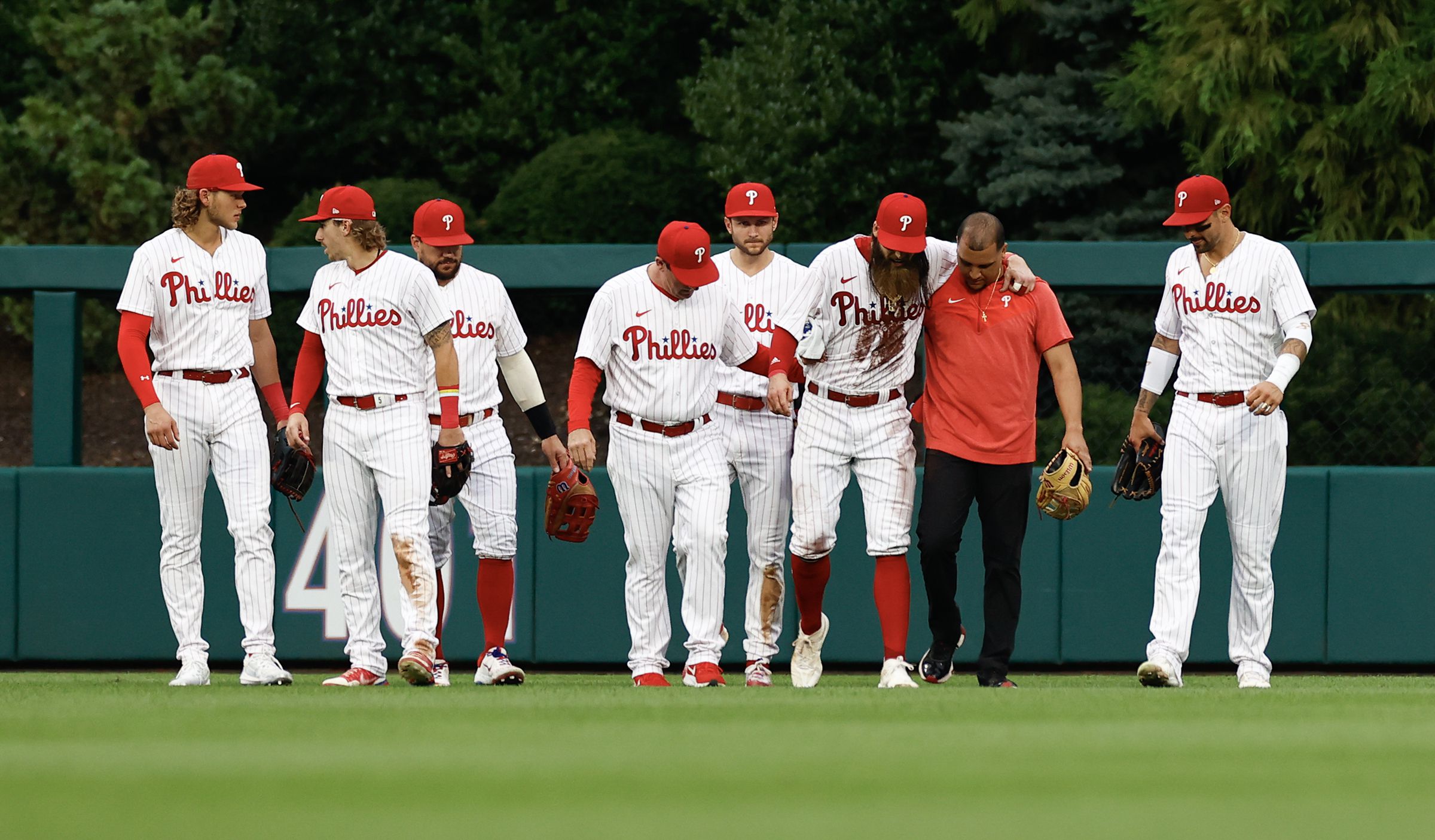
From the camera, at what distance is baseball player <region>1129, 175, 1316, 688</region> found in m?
6.90

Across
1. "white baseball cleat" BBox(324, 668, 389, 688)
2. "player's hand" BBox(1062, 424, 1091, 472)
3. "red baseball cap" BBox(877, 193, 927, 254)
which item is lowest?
"white baseball cleat" BBox(324, 668, 389, 688)

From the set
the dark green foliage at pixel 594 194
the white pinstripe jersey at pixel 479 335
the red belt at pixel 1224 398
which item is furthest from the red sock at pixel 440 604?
the dark green foliage at pixel 594 194

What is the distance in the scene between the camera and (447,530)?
24.7 ft

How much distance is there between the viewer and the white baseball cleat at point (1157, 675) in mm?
6711

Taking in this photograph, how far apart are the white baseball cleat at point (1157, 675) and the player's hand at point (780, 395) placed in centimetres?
163

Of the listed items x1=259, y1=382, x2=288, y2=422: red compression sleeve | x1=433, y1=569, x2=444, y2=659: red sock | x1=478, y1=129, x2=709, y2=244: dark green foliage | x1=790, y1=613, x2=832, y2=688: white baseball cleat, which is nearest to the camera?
x1=790, y1=613, x2=832, y2=688: white baseball cleat

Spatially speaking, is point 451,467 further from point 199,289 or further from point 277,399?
point 199,289

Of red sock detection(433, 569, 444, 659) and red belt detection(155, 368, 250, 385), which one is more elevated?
red belt detection(155, 368, 250, 385)

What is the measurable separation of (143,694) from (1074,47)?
13.4m

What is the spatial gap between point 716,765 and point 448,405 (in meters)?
2.90

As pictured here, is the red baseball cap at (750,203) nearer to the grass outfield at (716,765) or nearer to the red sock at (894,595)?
the red sock at (894,595)

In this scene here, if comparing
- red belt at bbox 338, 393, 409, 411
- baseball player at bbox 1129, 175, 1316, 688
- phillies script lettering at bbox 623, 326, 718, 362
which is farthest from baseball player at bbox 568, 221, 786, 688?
baseball player at bbox 1129, 175, 1316, 688

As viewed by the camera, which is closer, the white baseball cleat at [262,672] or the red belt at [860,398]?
the white baseball cleat at [262,672]

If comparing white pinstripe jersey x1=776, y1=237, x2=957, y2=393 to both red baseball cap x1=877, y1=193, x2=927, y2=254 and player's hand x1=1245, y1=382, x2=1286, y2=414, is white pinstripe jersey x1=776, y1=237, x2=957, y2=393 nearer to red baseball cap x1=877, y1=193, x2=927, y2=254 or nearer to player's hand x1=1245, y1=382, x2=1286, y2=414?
red baseball cap x1=877, y1=193, x2=927, y2=254
